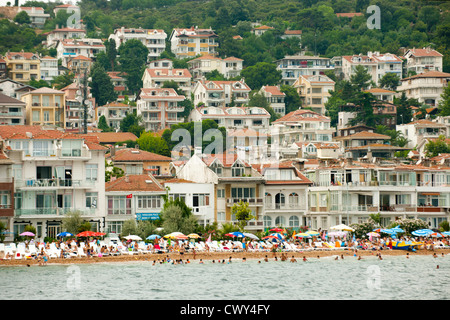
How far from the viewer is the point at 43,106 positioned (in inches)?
4542

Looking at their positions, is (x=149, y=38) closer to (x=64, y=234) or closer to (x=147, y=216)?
(x=147, y=216)

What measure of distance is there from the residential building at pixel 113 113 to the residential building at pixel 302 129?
26627 millimetres

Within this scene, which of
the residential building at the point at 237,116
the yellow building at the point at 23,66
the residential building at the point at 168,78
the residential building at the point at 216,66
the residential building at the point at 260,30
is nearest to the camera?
the residential building at the point at 237,116

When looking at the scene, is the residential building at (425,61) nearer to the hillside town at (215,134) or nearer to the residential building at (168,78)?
the hillside town at (215,134)

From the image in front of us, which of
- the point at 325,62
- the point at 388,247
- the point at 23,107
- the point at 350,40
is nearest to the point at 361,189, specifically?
the point at 388,247

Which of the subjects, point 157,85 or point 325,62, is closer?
point 157,85

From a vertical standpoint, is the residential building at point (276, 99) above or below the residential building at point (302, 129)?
above

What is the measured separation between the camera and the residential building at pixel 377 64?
16743 cm

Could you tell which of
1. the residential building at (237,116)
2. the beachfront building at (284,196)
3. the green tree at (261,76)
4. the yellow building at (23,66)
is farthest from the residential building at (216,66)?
the beachfront building at (284,196)

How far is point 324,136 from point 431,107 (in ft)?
102

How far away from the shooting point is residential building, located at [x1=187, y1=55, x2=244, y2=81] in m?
165

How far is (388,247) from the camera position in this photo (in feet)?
237

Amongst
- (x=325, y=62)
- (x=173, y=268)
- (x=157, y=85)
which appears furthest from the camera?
(x=325, y=62)
